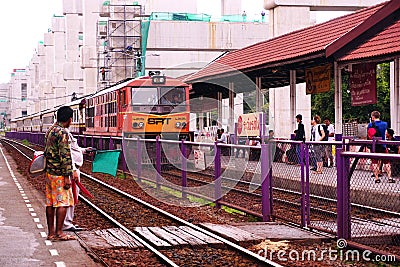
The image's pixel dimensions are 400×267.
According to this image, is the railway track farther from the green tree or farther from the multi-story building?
the green tree

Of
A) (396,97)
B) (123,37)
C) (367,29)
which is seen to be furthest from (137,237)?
(123,37)

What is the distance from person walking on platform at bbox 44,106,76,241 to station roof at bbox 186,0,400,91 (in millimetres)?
8546

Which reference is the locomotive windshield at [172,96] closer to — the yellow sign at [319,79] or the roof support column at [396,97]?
the yellow sign at [319,79]

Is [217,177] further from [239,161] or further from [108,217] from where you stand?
[108,217]

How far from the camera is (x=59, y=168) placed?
10.2 m

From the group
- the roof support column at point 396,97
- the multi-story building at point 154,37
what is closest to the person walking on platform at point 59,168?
the roof support column at point 396,97

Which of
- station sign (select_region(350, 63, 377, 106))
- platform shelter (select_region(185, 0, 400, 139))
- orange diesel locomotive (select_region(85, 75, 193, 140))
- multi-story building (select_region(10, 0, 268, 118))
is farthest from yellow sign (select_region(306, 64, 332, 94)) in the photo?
multi-story building (select_region(10, 0, 268, 118))

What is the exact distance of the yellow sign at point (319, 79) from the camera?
21688 millimetres

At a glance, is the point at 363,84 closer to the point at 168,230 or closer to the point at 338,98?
the point at 338,98

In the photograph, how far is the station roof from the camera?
18141mm

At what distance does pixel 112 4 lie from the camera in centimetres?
4941

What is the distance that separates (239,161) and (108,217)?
9.02 feet

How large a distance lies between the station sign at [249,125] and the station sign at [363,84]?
6.01m

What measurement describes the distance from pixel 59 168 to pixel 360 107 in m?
53.2
